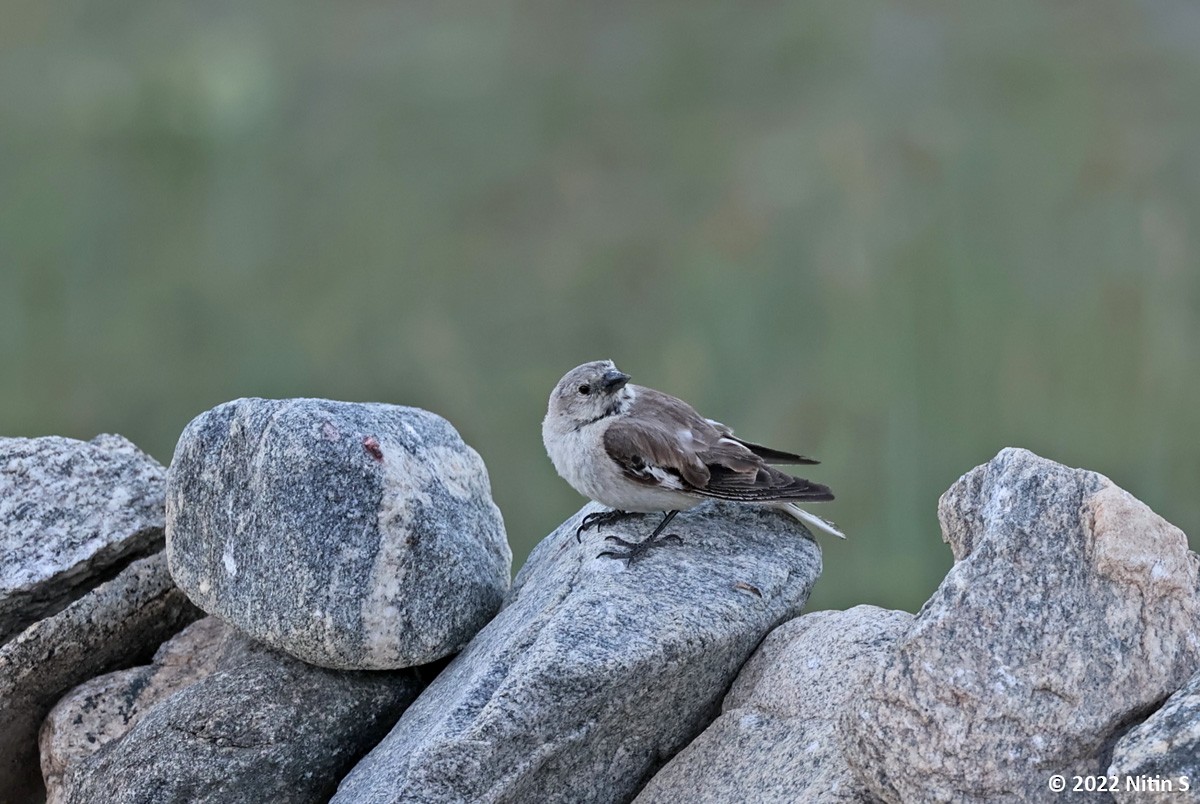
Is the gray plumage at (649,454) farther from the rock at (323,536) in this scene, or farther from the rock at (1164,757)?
the rock at (1164,757)

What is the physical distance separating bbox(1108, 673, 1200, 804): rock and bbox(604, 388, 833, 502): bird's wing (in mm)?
1682

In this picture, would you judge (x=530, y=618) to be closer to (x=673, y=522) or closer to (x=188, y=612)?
(x=673, y=522)

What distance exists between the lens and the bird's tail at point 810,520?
5.11m

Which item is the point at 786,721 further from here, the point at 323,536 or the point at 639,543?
the point at 323,536

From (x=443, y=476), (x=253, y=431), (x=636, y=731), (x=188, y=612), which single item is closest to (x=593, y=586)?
(x=636, y=731)

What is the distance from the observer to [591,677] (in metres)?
4.05

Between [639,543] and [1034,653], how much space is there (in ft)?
5.78

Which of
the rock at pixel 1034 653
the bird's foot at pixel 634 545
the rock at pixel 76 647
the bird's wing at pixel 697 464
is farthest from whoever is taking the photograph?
the rock at pixel 76 647

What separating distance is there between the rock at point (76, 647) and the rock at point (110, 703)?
74 mm

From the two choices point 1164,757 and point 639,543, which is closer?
point 1164,757

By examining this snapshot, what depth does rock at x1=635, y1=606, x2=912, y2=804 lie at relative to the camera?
4.03 metres

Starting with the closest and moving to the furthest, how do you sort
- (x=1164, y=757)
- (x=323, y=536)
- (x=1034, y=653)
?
(x=1164, y=757), (x=1034, y=653), (x=323, y=536)

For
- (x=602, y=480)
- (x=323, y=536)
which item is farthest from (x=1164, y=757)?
(x=323, y=536)

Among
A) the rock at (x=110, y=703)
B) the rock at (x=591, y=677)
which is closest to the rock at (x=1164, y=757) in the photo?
the rock at (x=591, y=677)
